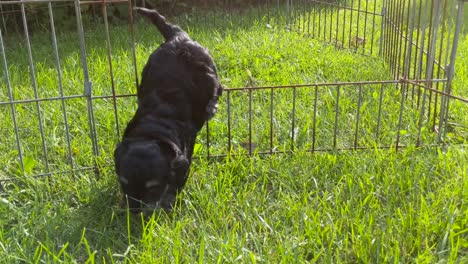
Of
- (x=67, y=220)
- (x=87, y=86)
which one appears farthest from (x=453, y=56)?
(x=67, y=220)

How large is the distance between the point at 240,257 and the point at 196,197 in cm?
69

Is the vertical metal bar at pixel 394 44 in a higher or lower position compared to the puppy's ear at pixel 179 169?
higher

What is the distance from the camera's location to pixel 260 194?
9.04 feet

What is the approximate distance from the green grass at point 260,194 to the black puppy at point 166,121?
0.56 feet

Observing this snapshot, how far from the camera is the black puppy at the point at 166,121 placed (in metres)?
2.43

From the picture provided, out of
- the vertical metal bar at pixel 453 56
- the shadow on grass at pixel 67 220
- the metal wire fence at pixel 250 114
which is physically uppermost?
the vertical metal bar at pixel 453 56

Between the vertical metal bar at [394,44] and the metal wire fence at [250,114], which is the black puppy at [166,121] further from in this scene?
the vertical metal bar at [394,44]

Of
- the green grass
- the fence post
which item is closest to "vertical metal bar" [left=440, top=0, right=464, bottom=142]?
the fence post

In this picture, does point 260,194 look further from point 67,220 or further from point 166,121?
point 67,220

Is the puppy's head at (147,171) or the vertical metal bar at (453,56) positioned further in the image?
the vertical metal bar at (453,56)

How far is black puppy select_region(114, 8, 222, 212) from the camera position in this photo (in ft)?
7.96

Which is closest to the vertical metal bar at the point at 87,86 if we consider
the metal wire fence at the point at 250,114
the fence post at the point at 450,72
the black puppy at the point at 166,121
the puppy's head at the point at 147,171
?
the metal wire fence at the point at 250,114

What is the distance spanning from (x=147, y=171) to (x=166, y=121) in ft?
1.42

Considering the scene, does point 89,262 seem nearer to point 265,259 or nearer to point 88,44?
point 265,259
